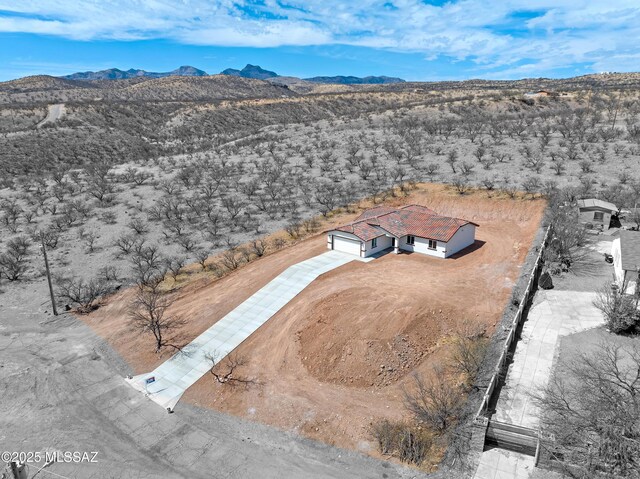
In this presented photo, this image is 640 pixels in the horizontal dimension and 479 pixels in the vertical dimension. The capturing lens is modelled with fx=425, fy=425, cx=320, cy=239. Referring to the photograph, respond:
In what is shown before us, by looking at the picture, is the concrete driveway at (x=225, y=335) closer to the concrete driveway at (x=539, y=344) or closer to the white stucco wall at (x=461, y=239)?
the white stucco wall at (x=461, y=239)

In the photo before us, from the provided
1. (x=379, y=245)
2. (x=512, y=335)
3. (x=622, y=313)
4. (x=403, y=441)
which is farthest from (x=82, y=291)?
(x=622, y=313)

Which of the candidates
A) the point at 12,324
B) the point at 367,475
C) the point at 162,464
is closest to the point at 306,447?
the point at 367,475

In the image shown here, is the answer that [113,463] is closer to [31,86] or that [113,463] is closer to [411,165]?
[411,165]

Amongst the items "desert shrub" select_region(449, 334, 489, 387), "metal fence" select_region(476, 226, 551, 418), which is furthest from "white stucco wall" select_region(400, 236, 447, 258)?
"desert shrub" select_region(449, 334, 489, 387)

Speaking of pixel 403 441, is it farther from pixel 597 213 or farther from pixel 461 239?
pixel 597 213

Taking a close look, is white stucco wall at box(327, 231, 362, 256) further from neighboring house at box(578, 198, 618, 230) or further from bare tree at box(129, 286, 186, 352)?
neighboring house at box(578, 198, 618, 230)

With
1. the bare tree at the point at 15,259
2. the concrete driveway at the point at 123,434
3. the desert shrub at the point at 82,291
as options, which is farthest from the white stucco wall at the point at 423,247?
the bare tree at the point at 15,259
